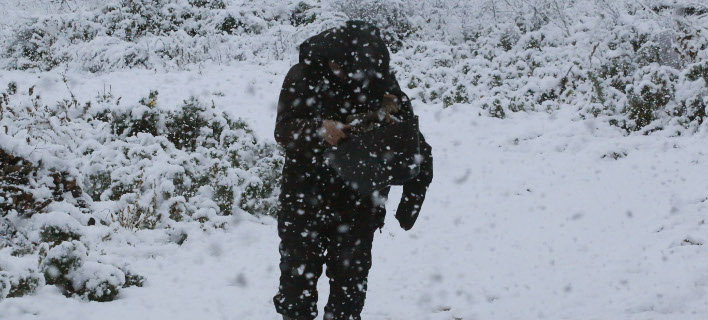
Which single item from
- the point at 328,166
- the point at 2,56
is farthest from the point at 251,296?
the point at 2,56

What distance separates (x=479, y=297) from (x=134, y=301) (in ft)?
7.89

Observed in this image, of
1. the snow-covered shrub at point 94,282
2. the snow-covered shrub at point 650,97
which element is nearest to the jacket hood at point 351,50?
the snow-covered shrub at point 94,282

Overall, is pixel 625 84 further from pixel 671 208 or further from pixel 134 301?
pixel 134 301

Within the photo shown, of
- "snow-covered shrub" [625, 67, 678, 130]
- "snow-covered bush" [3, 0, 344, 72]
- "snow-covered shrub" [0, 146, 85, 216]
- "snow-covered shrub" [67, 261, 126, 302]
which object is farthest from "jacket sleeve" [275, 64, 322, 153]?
"snow-covered bush" [3, 0, 344, 72]

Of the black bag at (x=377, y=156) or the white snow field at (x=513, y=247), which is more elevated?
the black bag at (x=377, y=156)

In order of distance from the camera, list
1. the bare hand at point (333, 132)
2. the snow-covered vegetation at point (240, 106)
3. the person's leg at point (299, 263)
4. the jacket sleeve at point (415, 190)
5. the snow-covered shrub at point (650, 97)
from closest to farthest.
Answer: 1. the bare hand at point (333, 132)
2. the person's leg at point (299, 263)
3. the jacket sleeve at point (415, 190)
4. the snow-covered vegetation at point (240, 106)
5. the snow-covered shrub at point (650, 97)

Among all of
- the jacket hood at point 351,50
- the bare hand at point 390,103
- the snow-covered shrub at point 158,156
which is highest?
the jacket hood at point 351,50

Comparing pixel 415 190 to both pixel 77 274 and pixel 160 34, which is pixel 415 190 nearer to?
pixel 77 274

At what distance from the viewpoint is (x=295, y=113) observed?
8.72ft

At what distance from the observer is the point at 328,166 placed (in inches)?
106

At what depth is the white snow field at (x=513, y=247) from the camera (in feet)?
11.7

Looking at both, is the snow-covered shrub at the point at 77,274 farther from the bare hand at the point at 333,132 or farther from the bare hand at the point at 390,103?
the bare hand at the point at 390,103

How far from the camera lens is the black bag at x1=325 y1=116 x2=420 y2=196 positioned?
8.15 ft

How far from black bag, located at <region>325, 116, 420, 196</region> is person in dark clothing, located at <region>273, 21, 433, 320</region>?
0.38ft
